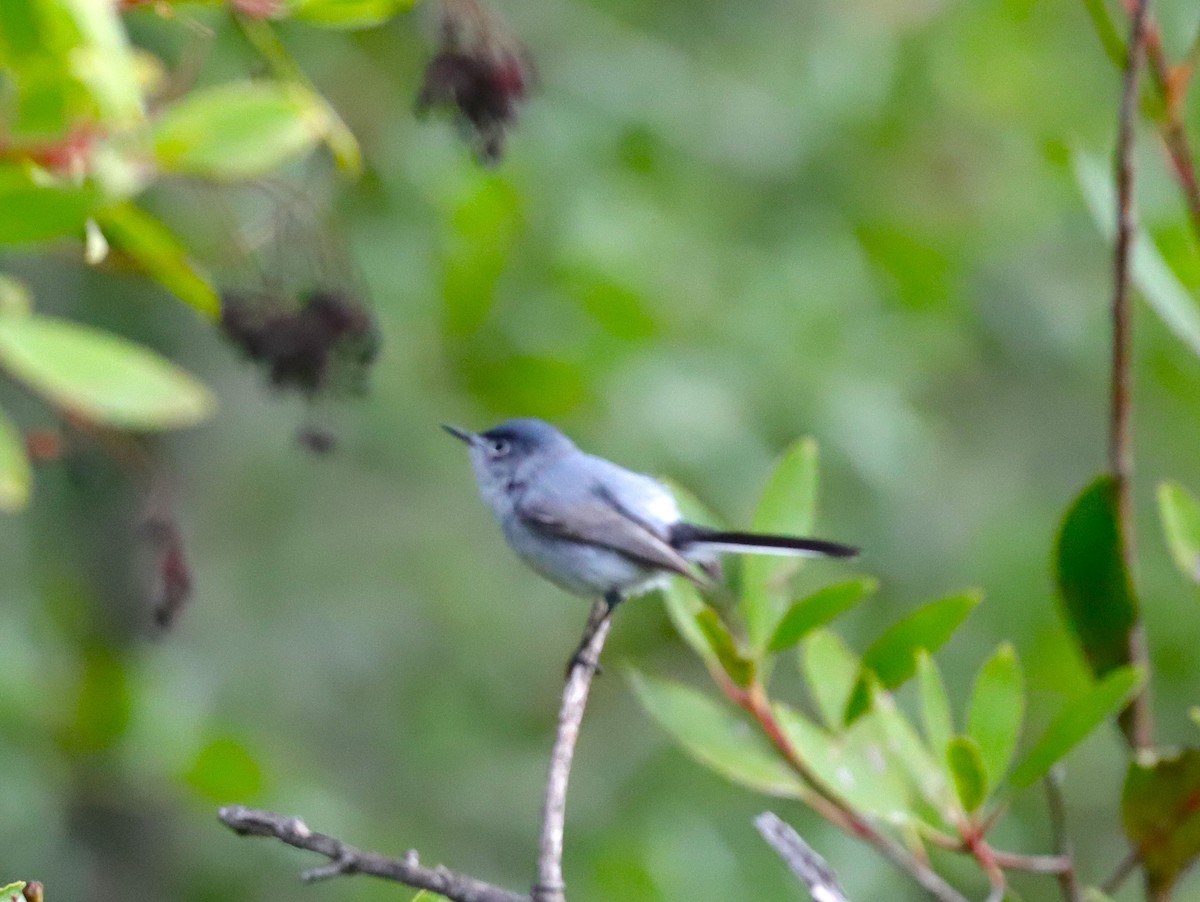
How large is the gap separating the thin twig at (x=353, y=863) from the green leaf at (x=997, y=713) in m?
0.72

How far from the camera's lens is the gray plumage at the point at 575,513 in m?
2.90

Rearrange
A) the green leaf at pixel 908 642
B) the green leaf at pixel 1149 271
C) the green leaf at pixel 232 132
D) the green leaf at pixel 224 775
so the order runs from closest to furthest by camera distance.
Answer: the green leaf at pixel 232 132 → the green leaf at pixel 908 642 → the green leaf at pixel 1149 271 → the green leaf at pixel 224 775

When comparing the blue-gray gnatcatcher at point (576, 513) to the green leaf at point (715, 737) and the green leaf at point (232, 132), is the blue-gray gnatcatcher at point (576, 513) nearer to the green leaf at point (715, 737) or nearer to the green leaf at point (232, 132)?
the green leaf at point (715, 737)

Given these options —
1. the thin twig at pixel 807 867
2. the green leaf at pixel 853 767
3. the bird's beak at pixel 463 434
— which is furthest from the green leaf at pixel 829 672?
the bird's beak at pixel 463 434

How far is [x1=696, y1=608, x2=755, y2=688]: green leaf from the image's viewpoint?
1684 mm

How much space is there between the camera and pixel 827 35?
14.5 ft

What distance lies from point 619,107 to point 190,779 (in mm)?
2008

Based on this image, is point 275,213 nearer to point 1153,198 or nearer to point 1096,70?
point 1153,198

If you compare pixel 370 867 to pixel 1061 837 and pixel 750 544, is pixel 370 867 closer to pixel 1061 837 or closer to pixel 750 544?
pixel 1061 837

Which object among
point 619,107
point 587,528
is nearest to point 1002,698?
point 587,528

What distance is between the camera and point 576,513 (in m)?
3.09

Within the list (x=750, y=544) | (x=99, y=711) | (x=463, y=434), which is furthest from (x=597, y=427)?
(x=750, y=544)

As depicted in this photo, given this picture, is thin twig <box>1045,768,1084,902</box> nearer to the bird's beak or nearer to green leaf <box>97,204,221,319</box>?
green leaf <box>97,204,221,319</box>

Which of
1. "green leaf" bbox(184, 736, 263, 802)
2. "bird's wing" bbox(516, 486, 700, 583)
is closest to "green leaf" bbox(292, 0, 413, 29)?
"bird's wing" bbox(516, 486, 700, 583)
